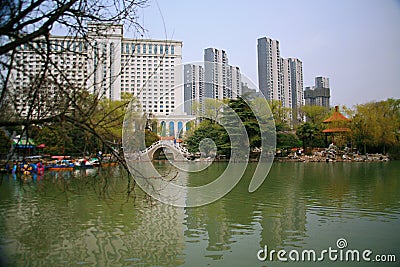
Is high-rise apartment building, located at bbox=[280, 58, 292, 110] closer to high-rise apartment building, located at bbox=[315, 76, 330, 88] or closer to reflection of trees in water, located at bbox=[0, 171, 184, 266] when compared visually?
reflection of trees in water, located at bbox=[0, 171, 184, 266]

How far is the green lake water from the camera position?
3.88 m

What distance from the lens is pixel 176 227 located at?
539 cm

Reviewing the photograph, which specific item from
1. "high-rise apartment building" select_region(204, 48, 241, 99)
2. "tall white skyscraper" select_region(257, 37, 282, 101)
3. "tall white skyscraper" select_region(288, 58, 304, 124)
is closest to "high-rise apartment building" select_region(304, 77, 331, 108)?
"tall white skyscraper" select_region(288, 58, 304, 124)

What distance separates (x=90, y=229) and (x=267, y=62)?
57.1 feet

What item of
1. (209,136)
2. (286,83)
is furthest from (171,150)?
(286,83)

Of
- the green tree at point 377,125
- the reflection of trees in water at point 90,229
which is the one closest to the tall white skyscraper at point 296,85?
the green tree at point 377,125

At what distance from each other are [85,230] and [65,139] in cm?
346

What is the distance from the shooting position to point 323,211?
638cm

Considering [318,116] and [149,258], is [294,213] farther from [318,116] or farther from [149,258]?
[318,116]

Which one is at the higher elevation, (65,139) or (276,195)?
(65,139)

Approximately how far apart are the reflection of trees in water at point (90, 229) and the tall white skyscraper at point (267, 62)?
14.5 m

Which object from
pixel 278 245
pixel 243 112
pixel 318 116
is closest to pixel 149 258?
pixel 278 245

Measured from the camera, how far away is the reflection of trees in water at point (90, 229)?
3.61 metres

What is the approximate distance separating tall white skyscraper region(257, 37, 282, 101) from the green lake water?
13.4m
